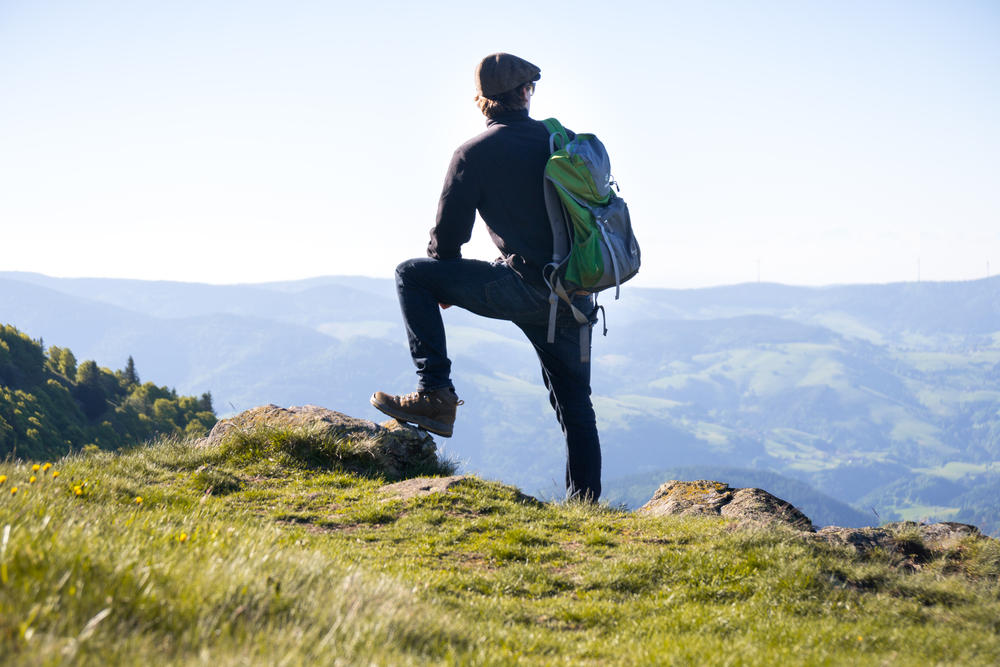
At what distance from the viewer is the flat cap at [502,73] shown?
644 centimetres

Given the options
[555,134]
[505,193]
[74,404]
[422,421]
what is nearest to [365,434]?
[422,421]

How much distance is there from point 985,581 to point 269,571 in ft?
15.0

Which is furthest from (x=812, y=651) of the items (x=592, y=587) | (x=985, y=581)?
(x=985, y=581)

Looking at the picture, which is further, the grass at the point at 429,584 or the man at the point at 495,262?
the man at the point at 495,262

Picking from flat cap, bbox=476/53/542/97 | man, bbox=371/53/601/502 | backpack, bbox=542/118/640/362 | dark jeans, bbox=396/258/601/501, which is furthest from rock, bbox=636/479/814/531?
flat cap, bbox=476/53/542/97

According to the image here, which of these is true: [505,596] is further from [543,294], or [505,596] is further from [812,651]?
[543,294]

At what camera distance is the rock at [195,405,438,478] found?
8.51m

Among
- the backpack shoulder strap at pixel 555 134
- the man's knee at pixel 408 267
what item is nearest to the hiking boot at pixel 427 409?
the man's knee at pixel 408 267

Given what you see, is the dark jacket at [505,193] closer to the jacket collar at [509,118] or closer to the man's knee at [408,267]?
the jacket collar at [509,118]

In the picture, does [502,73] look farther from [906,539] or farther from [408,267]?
[906,539]

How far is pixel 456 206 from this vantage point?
6293mm

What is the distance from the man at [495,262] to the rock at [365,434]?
148cm

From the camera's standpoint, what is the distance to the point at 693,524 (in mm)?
6164

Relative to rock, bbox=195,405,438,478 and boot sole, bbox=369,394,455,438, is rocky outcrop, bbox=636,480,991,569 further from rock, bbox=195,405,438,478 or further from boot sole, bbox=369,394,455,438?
rock, bbox=195,405,438,478
